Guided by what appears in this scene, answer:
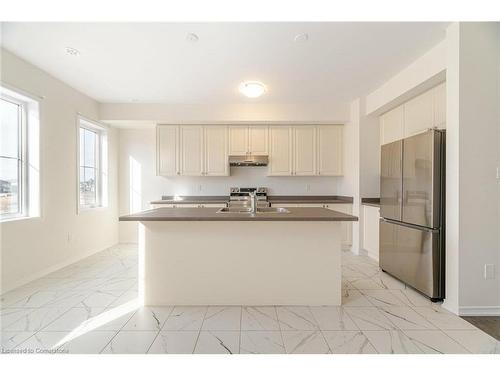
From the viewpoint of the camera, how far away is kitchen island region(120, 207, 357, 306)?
229cm

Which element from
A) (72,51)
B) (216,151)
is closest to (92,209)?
(216,151)

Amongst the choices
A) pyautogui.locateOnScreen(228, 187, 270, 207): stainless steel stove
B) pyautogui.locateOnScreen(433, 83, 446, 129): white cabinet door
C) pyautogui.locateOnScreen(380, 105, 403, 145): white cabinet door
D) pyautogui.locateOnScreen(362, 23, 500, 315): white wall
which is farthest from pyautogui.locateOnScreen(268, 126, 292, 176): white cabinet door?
pyautogui.locateOnScreen(362, 23, 500, 315): white wall

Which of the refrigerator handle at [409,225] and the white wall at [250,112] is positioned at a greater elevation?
the white wall at [250,112]

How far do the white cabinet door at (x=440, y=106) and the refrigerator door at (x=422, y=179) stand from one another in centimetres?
43

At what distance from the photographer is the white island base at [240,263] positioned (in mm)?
2291

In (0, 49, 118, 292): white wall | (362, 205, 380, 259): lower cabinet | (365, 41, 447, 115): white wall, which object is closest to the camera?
(365, 41, 447, 115): white wall

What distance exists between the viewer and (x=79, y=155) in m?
3.78

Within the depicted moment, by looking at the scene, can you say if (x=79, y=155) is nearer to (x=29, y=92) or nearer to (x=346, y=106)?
(x=29, y=92)

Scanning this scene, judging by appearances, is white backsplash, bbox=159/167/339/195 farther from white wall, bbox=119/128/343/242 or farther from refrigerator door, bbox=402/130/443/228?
refrigerator door, bbox=402/130/443/228

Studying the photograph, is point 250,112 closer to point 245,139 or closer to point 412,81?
point 245,139

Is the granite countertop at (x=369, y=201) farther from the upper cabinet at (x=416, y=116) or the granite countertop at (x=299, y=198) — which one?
the upper cabinet at (x=416, y=116)

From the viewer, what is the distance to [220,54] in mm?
2641

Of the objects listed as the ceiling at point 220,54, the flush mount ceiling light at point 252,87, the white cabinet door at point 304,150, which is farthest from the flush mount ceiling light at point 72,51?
the white cabinet door at point 304,150

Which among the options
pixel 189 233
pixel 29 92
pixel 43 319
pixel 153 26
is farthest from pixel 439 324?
pixel 29 92
